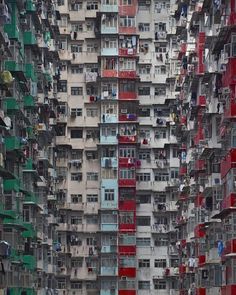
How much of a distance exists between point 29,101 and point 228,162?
1509 centimetres

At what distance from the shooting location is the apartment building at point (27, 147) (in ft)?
135

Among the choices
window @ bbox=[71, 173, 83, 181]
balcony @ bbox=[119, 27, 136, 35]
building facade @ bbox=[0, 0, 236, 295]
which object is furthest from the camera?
balcony @ bbox=[119, 27, 136, 35]

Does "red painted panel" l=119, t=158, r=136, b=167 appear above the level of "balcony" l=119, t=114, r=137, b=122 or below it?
below

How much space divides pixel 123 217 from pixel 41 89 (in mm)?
16577

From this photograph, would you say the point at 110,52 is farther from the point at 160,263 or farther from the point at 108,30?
the point at 160,263

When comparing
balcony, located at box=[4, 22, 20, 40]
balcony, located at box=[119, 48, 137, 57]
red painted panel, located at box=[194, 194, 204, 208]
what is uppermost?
balcony, located at box=[119, 48, 137, 57]

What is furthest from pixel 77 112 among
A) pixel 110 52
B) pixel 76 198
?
pixel 76 198

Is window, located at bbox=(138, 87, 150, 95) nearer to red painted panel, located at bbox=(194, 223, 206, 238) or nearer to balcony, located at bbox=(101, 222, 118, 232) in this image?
balcony, located at bbox=(101, 222, 118, 232)

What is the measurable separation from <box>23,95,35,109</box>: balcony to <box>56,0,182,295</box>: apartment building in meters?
17.7

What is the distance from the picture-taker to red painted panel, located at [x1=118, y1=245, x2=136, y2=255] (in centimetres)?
6719

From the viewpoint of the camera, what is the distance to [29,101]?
49.2 meters

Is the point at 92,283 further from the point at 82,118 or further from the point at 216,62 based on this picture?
the point at 216,62

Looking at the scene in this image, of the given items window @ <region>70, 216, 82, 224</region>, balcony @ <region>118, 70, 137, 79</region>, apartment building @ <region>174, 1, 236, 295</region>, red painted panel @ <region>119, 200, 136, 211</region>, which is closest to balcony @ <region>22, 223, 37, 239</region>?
apartment building @ <region>174, 1, 236, 295</region>

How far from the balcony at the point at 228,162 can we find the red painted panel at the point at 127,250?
28607mm
